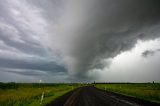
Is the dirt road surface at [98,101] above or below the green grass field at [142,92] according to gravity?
below

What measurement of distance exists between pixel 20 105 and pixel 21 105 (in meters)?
0.11

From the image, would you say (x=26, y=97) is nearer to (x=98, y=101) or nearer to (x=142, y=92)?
(x=98, y=101)

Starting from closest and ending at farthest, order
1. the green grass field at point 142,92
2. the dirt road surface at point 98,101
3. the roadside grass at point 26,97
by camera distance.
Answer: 1. the dirt road surface at point 98,101
2. the roadside grass at point 26,97
3. the green grass field at point 142,92

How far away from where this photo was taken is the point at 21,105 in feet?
61.2

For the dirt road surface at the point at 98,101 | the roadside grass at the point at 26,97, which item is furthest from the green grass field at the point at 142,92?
the roadside grass at the point at 26,97

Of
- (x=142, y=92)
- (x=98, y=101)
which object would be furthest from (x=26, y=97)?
(x=142, y=92)

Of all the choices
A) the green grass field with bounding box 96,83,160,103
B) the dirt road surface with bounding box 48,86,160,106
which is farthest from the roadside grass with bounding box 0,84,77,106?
the green grass field with bounding box 96,83,160,103

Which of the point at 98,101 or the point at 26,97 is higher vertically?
the point at 26,97

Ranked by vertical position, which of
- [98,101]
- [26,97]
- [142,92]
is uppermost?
[142,92]

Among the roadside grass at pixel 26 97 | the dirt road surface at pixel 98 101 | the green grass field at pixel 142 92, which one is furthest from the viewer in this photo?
the green grass field at pixel 142 92

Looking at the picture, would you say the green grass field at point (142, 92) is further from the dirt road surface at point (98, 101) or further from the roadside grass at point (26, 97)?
the roadside grass at point (26, 97)

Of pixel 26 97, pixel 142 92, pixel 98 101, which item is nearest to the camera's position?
pixel 98 101

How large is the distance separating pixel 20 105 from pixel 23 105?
0.41 meters

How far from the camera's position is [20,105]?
61.0ft
